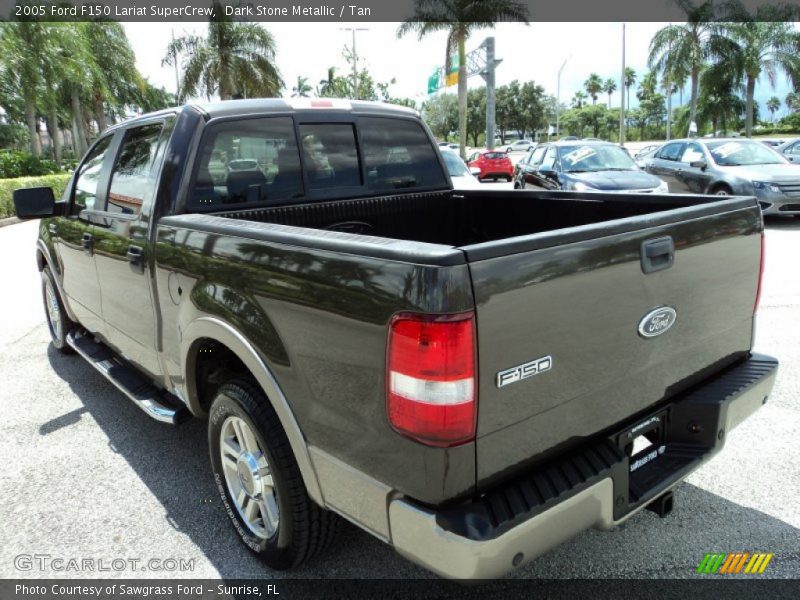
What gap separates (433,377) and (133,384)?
2617mm

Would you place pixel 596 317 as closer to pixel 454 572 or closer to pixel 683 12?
pixel 454 572

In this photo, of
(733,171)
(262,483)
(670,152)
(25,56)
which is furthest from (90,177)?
(25,56)

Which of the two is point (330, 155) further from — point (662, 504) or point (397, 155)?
point (662, 504)

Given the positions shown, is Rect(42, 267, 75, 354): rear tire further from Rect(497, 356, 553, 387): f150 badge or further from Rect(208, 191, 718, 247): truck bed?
Rect(497, 356, 553, 387): f150 badge

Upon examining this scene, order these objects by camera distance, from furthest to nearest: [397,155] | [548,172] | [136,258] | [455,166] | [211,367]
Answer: [455,166] < [548,172] < [397,155] < [136,258] < [211,367]

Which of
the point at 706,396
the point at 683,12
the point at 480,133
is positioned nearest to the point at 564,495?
the point at 706,396

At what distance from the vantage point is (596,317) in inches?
81.0

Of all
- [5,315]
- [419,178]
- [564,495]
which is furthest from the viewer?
[5,315]

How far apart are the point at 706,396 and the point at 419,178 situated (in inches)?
91.9

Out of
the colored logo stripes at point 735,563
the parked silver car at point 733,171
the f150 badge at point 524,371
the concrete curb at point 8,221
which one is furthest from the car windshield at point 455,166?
the concrete curb at point 8,221

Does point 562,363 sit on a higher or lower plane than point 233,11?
lower

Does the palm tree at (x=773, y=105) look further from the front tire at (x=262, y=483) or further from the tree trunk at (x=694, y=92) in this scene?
the front tire at (x=262, y=483)

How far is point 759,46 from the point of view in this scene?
122 ft

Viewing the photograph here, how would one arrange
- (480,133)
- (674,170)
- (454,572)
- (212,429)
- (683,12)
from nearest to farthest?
1. (454,572)
2. (212,429)
3. (674,170)
4. (683,12)
5. (480,133)
